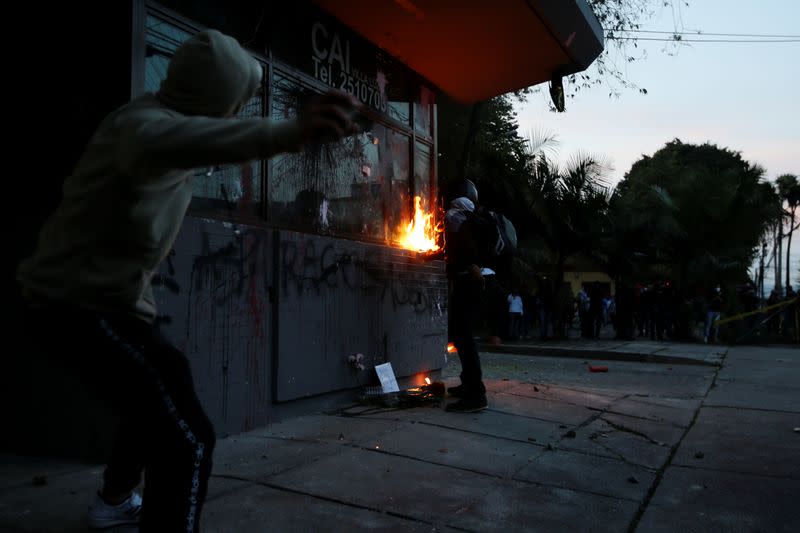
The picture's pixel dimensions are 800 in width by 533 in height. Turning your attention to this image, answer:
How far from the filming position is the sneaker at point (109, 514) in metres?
2.55

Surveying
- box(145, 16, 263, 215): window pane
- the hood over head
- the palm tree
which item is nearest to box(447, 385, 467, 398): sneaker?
box(145, 16, 263, 215): window pane

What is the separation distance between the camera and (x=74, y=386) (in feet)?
11.6

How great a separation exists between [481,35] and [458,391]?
3383 mm

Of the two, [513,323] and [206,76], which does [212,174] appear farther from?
[513,323]

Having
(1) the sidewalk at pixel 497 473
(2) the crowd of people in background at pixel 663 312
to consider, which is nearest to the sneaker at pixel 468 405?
(1) the sidewalk at pixel 497 473

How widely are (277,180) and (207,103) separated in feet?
10.1

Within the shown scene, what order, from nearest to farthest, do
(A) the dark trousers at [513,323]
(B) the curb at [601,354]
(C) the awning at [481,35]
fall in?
1. (C) the awning at [481,35]
2. (B) the curb at [601,354]
3. (A) the dark trousers at [513,323]

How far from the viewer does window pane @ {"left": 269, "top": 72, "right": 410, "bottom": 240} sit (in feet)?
16.7

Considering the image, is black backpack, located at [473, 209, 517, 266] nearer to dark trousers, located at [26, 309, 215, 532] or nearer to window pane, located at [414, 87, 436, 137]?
window pane, located at [414, 87, 436, 137]

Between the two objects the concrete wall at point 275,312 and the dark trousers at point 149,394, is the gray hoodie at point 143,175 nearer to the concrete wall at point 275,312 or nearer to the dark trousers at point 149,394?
the dark trousers at point 149,394

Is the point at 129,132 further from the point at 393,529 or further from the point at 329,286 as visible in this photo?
the point at 329,286

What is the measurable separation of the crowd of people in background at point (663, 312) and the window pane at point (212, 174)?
1211 centimetres

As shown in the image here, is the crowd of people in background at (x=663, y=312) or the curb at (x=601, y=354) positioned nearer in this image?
the curb at (x=601, y=354)

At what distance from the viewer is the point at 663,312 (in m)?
17.4
